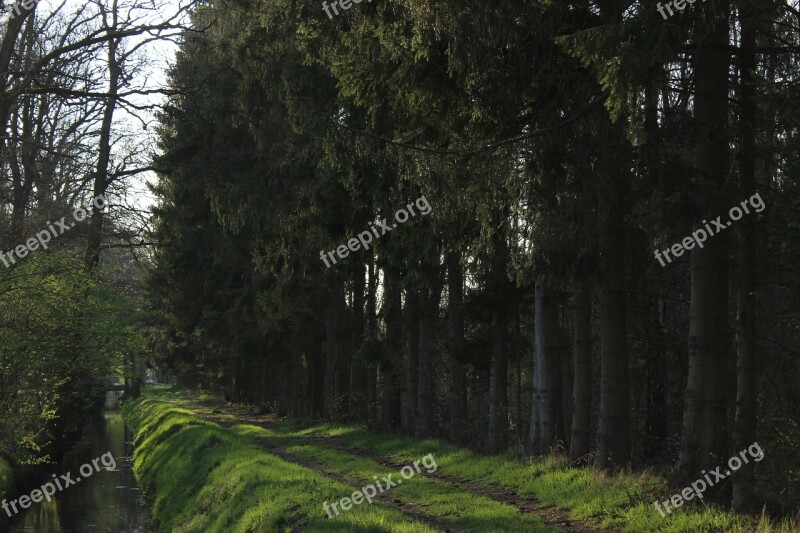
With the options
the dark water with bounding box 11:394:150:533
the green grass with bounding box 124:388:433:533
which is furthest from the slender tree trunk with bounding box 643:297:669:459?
the dark water with bounding box 11:394:150:533

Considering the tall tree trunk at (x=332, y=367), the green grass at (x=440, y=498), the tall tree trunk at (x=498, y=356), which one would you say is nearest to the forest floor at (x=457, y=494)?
the green grass at (x=440, y=498)

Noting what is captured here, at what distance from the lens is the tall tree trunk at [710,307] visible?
34.0 feet

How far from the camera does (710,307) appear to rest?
34.2ft

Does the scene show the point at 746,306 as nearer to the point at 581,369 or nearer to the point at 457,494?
the point at 581,369

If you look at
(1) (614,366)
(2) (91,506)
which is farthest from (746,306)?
(2) (91,506)

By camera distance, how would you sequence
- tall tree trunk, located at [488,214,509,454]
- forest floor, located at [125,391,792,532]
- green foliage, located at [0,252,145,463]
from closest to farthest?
forest floor, located at [125,391,792,532] < tall tree trunk, located at [488,214,509,454] < green foliage, located at [0,252,145,463]

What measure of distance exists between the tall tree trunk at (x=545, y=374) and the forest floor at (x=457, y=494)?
85 cm

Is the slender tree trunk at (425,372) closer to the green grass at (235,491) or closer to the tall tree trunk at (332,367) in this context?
the green grass at (235,491)

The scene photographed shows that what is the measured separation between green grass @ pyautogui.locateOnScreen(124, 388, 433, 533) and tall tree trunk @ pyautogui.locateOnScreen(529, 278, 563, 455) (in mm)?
3543

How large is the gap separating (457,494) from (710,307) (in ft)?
15.6

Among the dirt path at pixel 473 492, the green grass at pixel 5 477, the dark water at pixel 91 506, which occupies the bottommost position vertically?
the dark water at pixel 91 506

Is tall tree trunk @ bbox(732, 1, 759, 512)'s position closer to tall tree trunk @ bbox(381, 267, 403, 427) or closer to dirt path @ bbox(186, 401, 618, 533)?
dirt path @ bbox(186, 401, 618, 533)

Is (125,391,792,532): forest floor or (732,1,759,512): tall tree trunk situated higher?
(732,1,759,512): tall tree trunk

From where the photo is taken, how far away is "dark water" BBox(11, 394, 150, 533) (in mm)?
20469
